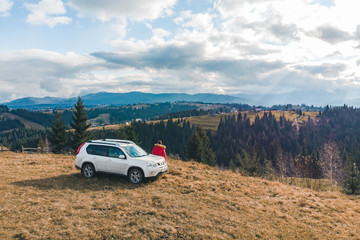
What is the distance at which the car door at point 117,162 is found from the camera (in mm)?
13523

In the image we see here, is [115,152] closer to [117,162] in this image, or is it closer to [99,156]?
[117,162]

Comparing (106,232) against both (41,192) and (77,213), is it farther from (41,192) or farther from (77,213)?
(41,192)

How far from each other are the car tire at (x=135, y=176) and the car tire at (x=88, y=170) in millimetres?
2817

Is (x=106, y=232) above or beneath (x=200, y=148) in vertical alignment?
above

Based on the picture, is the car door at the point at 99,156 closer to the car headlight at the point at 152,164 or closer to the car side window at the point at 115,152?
the car side window at the point at 115,152

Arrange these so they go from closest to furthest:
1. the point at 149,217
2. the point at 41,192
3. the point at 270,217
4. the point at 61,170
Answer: the point at 149,217, the point at 270,217, the point at 41,192, the point at 61,170

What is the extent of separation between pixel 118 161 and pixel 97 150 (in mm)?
1849

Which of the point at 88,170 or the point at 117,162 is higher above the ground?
the point at 117,162

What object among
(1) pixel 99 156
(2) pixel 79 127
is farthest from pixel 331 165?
(2) pixel 79 127

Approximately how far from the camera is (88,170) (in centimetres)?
1439

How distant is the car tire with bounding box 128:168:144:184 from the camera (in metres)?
13.3

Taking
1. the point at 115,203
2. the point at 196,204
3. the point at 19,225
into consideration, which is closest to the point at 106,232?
the point at 115,203

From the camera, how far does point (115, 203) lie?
10234 millimetres

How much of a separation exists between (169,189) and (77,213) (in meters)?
5.29
